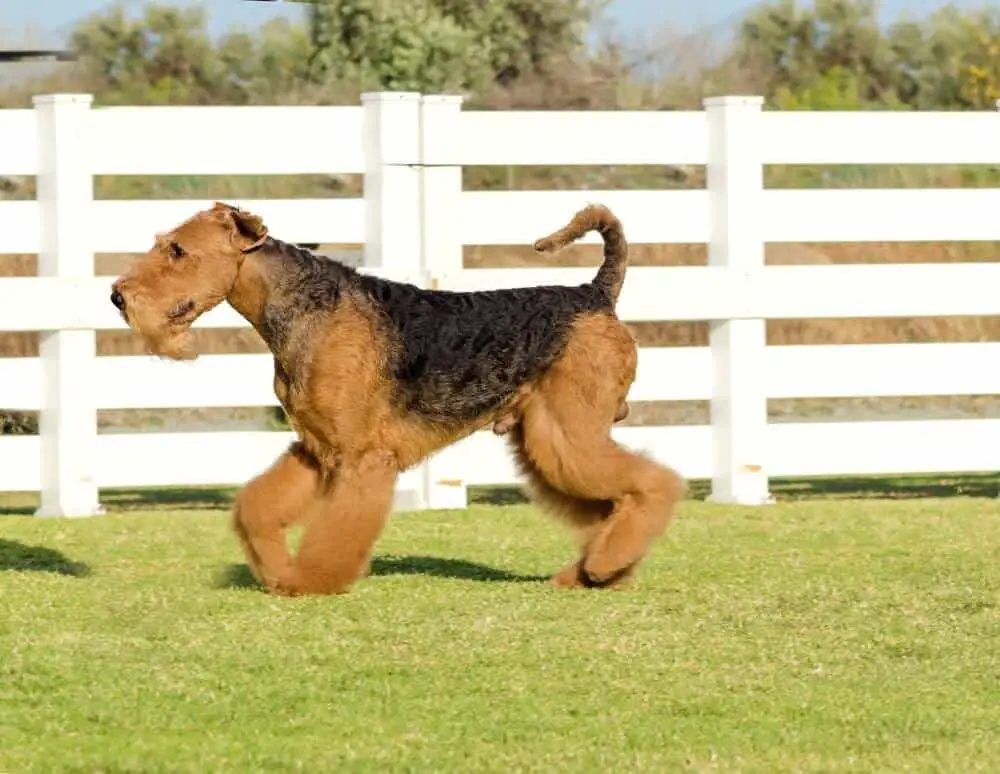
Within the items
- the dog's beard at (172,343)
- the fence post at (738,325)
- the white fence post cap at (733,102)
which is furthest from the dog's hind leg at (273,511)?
the white fence post cap at (733,102)

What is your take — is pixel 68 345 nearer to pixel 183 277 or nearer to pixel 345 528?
pixel 183 277

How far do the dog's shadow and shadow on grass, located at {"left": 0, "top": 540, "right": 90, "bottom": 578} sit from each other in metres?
0.62

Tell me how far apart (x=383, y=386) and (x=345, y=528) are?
545 millimetres

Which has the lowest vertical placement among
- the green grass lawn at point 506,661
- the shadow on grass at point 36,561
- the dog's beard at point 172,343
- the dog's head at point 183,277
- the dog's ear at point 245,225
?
the shadow on grass at point 36,561

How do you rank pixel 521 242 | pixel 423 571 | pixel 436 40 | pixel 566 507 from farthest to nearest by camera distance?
pixel 436 40
pixel 521 242
pixel 423 571
pixel 566 507

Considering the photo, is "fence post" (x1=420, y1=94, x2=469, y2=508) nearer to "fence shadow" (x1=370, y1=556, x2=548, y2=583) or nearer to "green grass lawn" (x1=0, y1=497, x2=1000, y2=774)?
"green grass lawn" (x1=0, y1=497, x2=1000, y2=774)

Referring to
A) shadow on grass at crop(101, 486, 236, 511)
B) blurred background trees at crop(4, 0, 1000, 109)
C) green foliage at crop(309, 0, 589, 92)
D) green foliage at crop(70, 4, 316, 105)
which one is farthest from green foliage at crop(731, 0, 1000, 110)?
shadow on grass at crop(101, 486, 236, 511)

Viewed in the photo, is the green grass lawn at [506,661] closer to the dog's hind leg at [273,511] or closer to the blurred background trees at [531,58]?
the dog's hind leg at [273,511]

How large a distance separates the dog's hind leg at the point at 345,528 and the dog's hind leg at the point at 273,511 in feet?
0.24

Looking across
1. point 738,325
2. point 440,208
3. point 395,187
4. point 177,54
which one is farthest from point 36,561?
point 177,54

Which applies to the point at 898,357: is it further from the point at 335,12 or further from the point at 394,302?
the point at 335,12

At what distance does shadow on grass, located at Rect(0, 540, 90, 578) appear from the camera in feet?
26.8

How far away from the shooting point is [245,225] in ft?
23.7

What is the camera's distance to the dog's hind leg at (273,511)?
717 centimetres
